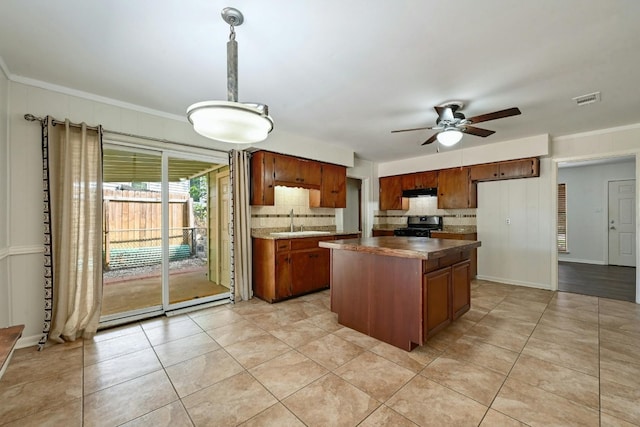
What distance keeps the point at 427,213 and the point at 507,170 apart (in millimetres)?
1724

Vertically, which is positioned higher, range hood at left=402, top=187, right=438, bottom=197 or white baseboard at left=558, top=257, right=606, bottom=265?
range hood at left=402, top=187, right=438, bottom=197

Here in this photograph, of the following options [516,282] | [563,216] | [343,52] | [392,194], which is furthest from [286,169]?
[563,216]

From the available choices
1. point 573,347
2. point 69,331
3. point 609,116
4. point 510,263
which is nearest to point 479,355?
point 573,347

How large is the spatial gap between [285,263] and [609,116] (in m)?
4.50

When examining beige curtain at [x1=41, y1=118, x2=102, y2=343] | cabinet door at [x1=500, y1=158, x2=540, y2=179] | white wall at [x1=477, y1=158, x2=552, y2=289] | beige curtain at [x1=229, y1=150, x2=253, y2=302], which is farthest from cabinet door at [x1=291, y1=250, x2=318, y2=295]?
cabinet door at [x1=500, y1=158, x2=540, y2=179]

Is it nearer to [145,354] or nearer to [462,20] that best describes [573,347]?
[462,20]

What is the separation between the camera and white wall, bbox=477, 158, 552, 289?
14.3 feet

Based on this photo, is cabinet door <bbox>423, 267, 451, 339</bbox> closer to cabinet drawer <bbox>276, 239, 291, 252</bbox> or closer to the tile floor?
the tile floor

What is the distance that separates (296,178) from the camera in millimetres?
Answer: 4316

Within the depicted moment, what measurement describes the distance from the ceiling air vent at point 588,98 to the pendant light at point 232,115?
3.29 meters

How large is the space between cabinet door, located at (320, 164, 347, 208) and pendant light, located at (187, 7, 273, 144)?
9.80ft

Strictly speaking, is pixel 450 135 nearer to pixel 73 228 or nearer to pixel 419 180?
pixel 419 180

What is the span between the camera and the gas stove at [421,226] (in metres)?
5.59

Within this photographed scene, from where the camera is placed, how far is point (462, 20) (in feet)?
5.72
